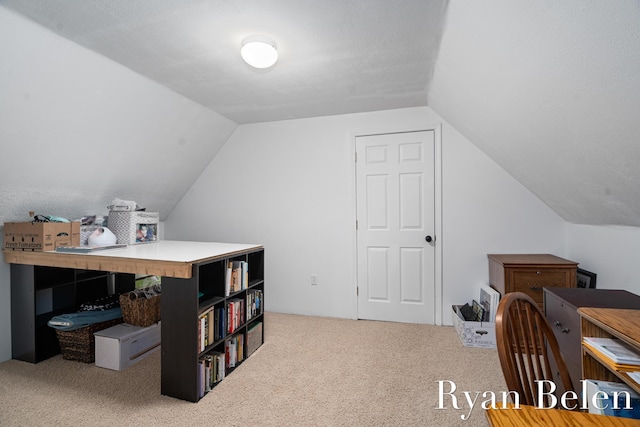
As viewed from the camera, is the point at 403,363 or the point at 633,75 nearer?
the point at 633,75

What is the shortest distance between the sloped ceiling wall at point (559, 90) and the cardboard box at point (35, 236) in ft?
9.71

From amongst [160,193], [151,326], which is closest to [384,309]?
[151,326]

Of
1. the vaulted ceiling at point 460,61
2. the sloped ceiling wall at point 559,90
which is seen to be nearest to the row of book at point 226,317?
the vaulted ceiling at point 460,61

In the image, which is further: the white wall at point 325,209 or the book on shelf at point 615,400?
the white wall at point 325,209

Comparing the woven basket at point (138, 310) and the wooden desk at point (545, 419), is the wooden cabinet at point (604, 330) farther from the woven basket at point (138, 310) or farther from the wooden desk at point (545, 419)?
the woven basket at point (138, 310)

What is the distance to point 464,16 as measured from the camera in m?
1.53

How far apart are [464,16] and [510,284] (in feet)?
6.62

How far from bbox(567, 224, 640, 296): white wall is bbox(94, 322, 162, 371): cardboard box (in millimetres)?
3454

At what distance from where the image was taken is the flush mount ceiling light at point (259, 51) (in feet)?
6.24

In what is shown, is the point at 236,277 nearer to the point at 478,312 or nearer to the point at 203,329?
the point at 203,329

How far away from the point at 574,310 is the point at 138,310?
2.86 meters

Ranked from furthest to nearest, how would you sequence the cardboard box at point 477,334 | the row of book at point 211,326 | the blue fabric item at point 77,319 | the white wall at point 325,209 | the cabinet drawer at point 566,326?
the white wall at point 325,209, the cardboard box at point 477,334, the blue fabric item at point 77,319, the row of book at point 211,326, the cabinet drawer at point 566,326

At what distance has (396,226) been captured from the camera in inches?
129

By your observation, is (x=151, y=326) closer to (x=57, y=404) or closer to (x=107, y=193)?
(x=57, y=404)
